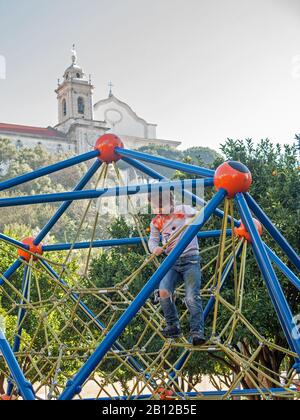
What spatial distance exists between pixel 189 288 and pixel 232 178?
44.1 inches

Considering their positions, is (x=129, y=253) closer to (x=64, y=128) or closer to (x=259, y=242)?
(x=259, y=242)

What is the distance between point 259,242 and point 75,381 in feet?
5.48

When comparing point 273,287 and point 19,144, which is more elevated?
point 19,144

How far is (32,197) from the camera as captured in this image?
5.72 meters

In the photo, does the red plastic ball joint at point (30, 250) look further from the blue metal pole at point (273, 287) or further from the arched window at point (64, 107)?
the arched window at point (64, 107)

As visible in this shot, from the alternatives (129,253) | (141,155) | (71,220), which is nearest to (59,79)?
(71,220)

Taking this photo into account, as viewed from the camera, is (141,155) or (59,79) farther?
(59,79)

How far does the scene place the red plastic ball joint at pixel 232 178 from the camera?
16.1 ft

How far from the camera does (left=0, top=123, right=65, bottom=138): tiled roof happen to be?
58.8 meters

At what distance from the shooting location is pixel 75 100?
59094 mm

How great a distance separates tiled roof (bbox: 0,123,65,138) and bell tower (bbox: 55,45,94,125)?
117cm

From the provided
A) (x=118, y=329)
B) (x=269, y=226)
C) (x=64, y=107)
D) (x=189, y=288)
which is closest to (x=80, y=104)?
(x=64, y=107)

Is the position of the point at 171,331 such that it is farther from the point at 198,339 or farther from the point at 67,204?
the point at 67,204

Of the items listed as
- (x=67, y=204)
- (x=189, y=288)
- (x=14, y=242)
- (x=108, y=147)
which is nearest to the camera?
(x=189, y=288)
